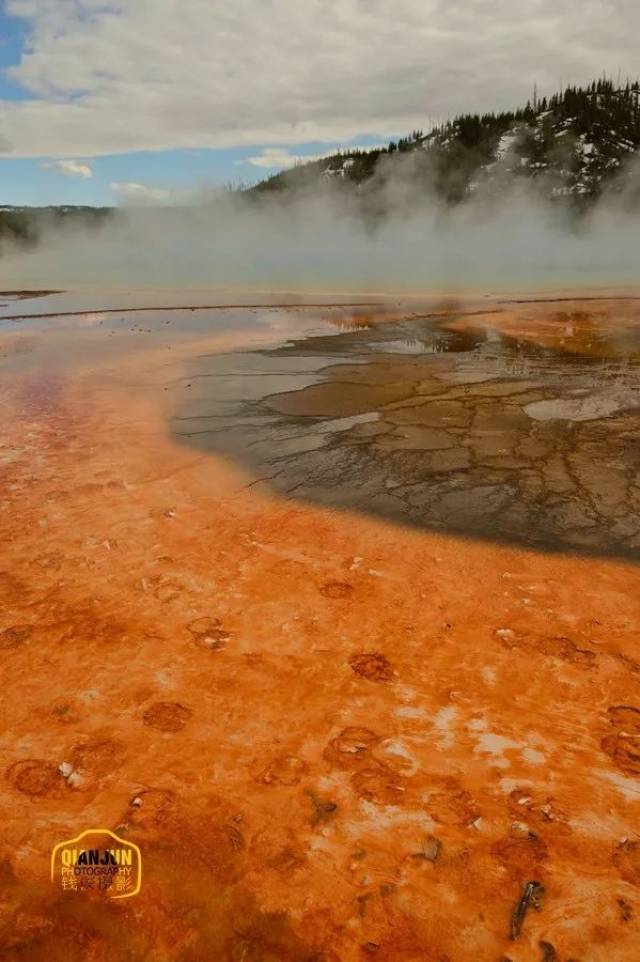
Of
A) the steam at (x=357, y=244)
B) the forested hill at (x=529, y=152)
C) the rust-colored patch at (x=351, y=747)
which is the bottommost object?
the rust-colored patch at (x=351, y=747)

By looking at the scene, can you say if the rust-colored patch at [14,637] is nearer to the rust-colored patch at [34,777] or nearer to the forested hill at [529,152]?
the rust-colored patch at [34,777]

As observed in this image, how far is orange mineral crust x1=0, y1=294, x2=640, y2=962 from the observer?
175 centimetres

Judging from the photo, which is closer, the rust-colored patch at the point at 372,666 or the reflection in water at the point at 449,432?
the rust-colored patch at the point at 372,666

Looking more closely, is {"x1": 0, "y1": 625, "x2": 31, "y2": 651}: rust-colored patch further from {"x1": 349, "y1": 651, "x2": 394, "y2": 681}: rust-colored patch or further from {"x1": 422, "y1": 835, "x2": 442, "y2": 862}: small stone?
{"x1": 422, "y1": 835, "x2": 442, "y2": 862}: small stone

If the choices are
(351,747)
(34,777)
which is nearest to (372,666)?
(351,747)

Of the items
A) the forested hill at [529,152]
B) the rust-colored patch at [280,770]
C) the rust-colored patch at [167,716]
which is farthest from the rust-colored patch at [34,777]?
the forested hill at [529,152]

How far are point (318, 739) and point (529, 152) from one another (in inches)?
4932

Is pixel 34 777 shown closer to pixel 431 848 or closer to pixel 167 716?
pixel 167 716

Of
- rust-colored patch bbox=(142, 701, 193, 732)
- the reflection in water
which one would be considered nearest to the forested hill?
the reflection in water

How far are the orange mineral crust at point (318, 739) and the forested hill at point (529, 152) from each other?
343 ft

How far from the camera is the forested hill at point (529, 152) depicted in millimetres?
96375

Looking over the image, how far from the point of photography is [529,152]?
106 metres

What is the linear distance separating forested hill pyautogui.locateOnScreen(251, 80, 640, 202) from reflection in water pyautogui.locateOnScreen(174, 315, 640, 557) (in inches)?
3860

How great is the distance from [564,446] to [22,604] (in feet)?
15.7
